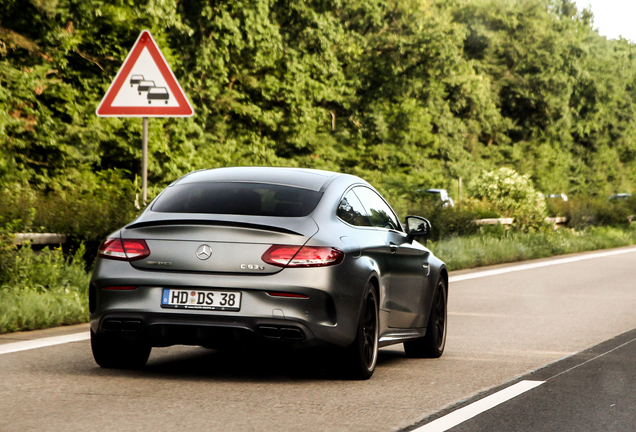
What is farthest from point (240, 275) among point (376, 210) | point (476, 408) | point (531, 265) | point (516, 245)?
point (516, 245)

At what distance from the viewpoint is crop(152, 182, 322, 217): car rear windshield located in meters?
7.23

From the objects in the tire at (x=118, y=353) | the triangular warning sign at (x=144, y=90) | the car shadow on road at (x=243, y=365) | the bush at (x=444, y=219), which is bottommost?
the bush at (x=444, y=219)

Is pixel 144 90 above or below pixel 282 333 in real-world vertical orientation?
above

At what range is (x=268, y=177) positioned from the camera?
7730 millimetres

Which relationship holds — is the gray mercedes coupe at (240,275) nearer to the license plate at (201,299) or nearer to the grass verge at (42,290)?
the license plate at (201,299)

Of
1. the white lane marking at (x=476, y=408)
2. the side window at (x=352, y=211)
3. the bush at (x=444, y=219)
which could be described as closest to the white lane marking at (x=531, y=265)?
the bush at (x=444, y=219)

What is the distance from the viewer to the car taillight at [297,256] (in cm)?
682

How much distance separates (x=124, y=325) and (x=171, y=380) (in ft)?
1.68

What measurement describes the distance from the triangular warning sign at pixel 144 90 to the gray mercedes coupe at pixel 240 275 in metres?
3.65

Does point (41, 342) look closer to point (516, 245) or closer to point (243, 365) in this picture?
point (243, 365)

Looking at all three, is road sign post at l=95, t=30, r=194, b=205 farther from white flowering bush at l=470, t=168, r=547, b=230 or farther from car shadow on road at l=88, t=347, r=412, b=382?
white flowering bush at l=470, t=168, r=547, b=230

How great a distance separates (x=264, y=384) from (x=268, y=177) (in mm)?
1506

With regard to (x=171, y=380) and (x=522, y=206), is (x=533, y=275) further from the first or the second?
(x=171, y=380)

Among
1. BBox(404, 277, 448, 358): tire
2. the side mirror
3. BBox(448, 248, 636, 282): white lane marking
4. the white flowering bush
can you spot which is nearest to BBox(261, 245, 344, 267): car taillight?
the side mirror
